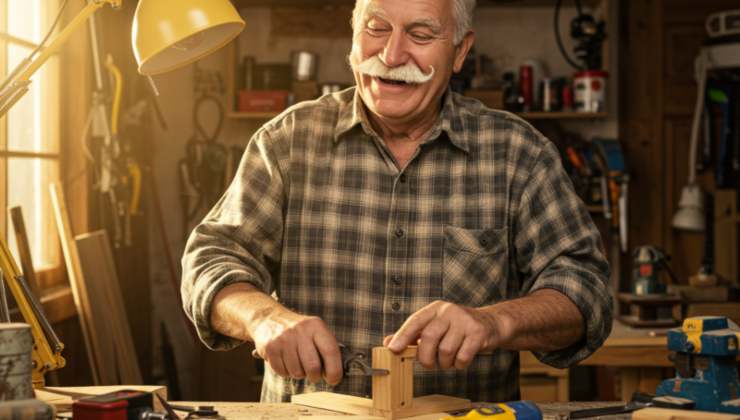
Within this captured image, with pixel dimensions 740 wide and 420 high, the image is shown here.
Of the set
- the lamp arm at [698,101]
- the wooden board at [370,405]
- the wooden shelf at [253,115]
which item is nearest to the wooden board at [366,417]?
the wooden board at [370,405]

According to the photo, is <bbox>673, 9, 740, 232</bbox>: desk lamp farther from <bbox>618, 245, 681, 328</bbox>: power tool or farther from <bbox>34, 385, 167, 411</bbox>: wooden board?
<bbox>34, 385, 167, 411</bbox>: wooden board

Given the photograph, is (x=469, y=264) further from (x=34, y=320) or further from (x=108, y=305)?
(x=108, y=305)

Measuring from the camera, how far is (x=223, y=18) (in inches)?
68.1

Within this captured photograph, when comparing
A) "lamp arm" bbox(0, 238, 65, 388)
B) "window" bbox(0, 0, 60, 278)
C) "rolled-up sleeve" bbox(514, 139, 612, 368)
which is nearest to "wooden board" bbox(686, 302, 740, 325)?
"rolled-up sleeve" bbox(514, 139, 612, 368)

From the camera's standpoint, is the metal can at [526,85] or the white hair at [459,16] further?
the metal can at [526,85]

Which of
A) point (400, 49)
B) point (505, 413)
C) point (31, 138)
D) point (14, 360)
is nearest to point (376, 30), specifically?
→ point (400, 49)

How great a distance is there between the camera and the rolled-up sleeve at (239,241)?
1868 millimetres

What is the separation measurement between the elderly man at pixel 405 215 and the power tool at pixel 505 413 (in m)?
0.43

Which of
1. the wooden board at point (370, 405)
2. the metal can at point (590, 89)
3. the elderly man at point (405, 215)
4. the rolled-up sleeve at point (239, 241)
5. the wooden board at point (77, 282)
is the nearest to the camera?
the wooden board at point (370, 405)

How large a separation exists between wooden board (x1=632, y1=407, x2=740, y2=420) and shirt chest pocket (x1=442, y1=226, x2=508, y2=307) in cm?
58

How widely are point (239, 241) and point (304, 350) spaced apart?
1.74 feet

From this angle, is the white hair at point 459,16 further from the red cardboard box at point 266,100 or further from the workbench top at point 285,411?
the red cardboard box at point 266,100

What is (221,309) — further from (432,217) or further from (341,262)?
(432,217)

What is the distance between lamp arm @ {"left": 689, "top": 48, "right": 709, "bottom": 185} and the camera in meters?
5.48
